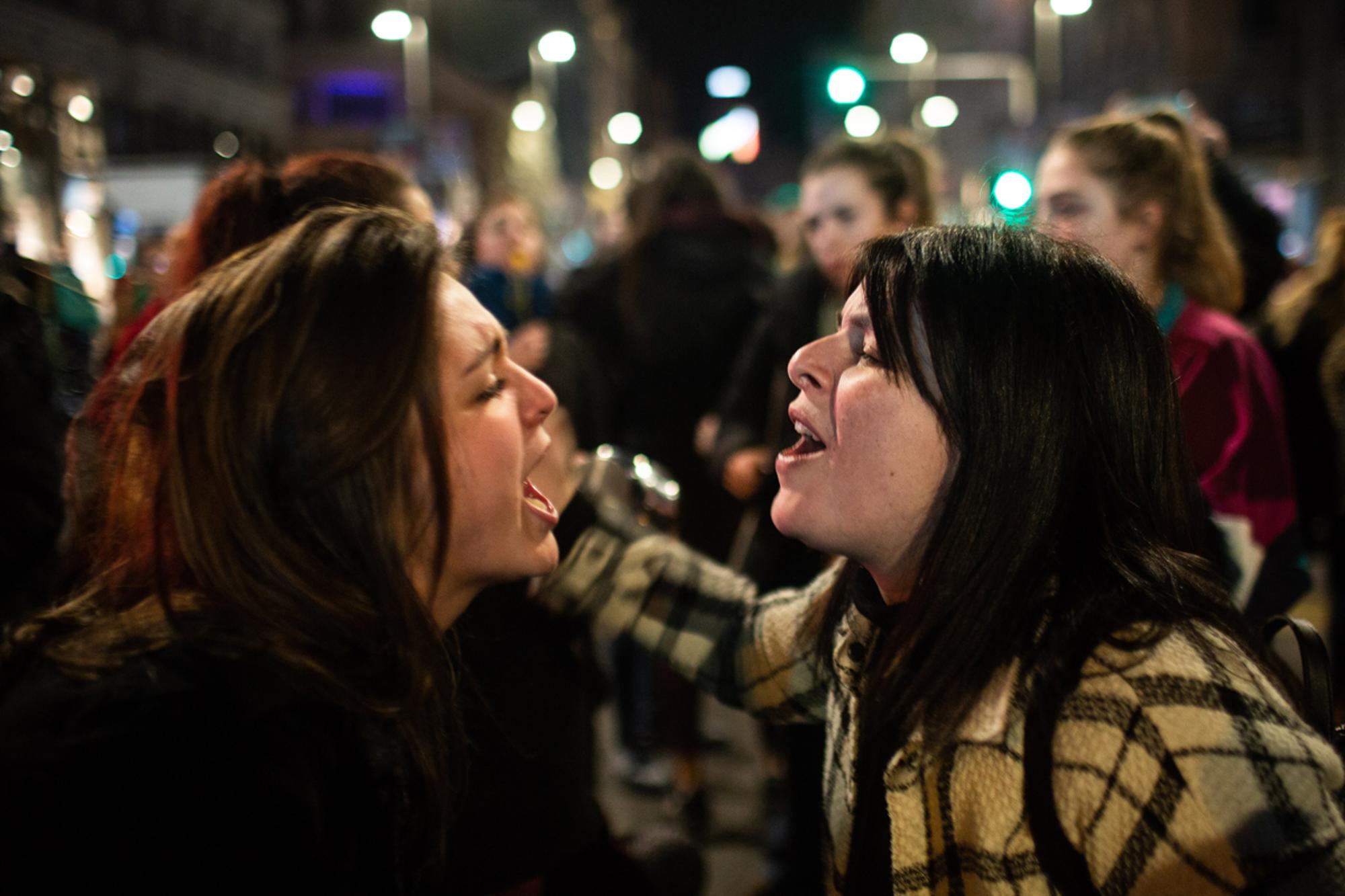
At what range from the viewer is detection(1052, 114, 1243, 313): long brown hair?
2908 millimetres

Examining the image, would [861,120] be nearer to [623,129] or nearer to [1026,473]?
[1026,473]

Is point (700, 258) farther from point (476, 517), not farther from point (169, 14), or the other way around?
point (169, 14)

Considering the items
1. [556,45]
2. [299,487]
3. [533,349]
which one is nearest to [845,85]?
[533,349]

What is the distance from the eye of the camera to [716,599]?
2172 millimetres

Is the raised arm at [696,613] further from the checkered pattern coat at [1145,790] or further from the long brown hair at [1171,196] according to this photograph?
the long brown hair at [1171,196]

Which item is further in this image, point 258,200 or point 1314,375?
point 1314,375

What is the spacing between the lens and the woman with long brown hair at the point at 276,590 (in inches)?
48.6

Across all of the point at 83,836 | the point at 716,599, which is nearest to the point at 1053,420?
the point at 716,599

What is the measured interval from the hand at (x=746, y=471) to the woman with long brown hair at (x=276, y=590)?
2160mm

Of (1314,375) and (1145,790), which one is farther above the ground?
(1314,375)

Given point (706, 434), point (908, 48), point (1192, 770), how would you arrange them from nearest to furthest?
point (1192, 770) → point (706, 434) → point (908, 48)

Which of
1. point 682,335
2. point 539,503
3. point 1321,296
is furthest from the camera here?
point 682,335

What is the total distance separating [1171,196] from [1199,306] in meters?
0.34

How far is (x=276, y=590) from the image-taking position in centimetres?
141
